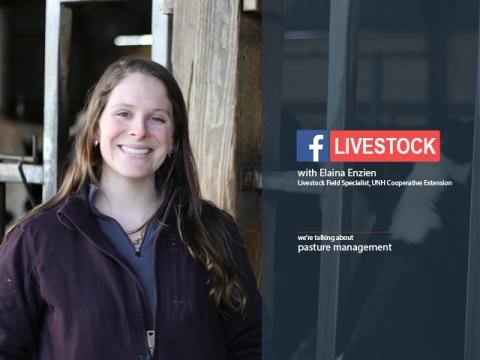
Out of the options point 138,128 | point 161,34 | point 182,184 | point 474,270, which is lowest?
point 474,270

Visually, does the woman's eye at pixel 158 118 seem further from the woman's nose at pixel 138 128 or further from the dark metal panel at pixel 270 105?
the dark metal panel at pixel 270 105

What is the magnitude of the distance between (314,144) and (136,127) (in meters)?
0.35

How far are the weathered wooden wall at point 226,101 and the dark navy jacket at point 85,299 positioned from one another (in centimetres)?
42

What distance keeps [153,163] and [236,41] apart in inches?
17.9

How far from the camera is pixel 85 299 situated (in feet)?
5.22

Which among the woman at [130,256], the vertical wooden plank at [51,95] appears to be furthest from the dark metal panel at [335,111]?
the vertical wooden plank at [51,95]

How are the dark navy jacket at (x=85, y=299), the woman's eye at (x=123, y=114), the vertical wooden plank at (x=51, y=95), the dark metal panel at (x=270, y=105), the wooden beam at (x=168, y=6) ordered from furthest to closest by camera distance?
1. the vertical wooden plank at (x=51, y=95)
2. the wooden beam at (x=168, y=6)
3. the dark metal panel at (x=270, y=105)
4. the woman's eye at (x=123, y=114)
5. the dark navy jacket at (x=85, y=299)

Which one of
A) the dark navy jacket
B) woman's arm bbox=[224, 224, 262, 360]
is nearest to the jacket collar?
the dark navy jacket

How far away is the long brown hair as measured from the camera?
1.70 m

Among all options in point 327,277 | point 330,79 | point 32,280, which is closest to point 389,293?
point 327,277

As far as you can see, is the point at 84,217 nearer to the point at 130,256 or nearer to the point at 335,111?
the point at 130,256

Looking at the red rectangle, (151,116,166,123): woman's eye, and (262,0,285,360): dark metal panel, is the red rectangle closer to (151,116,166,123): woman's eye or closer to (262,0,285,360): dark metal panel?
(262,0,285,360): dark metal panel

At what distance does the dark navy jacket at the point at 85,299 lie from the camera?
158cm

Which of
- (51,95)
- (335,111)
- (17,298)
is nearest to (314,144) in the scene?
(335,111)
